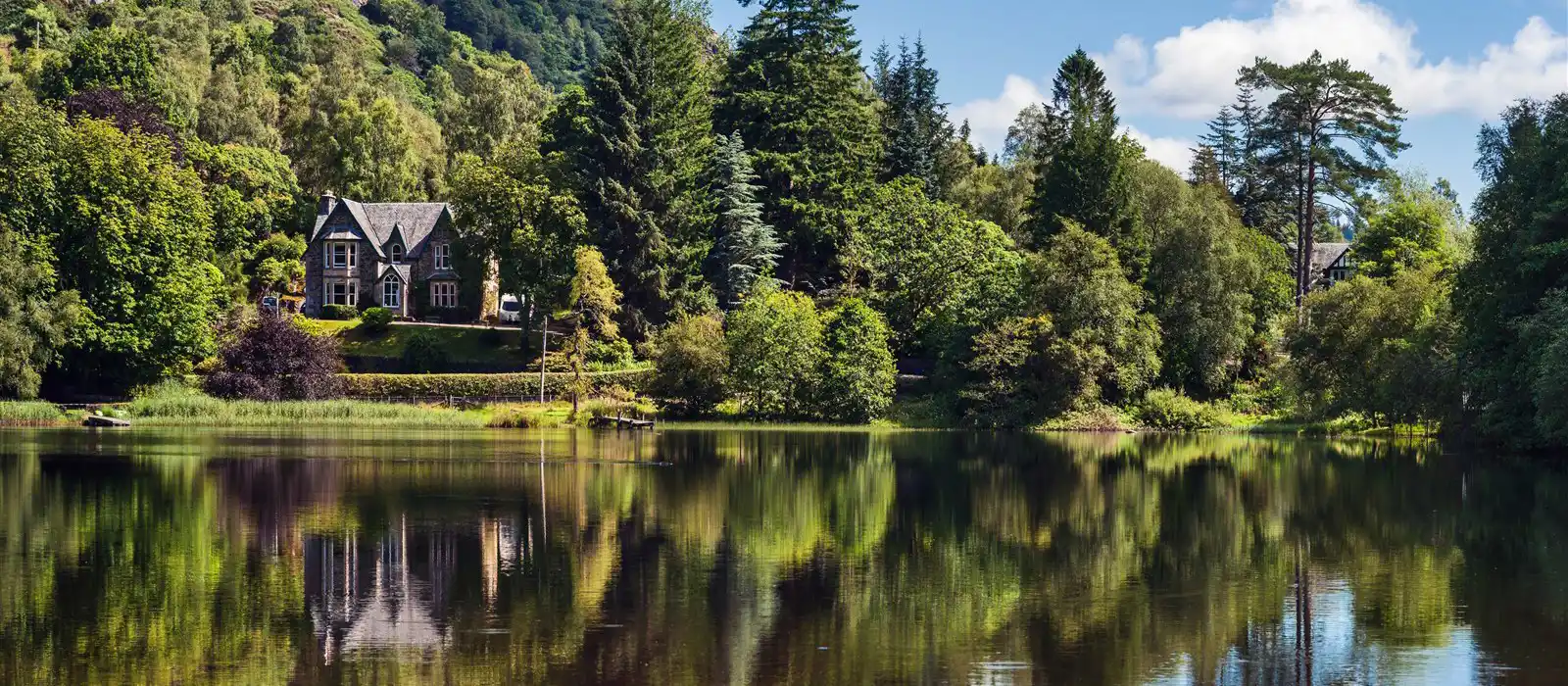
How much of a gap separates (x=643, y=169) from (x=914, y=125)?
2228cm

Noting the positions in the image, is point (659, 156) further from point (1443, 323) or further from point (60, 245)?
point (1443, 323)

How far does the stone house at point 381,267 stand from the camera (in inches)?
3809

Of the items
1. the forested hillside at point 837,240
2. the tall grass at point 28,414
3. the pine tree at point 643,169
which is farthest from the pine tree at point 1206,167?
the tall grass at point 28,414

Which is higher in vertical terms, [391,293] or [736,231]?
[736,231]

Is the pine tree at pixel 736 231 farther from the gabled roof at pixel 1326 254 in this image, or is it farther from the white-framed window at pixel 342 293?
the gabled roof at pixel 1326 254

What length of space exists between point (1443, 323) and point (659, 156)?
4265cm

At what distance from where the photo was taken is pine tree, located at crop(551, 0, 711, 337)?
82.4 metres

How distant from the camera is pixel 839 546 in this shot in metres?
25.9

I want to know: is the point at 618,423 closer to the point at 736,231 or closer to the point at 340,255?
the point at 736,231

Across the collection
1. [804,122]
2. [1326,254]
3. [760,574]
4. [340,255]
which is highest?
[804,122]

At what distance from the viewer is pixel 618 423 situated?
65875 millimetres

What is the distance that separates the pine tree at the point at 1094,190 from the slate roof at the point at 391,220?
→ 40315 mm

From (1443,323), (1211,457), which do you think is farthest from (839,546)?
(1443,323)

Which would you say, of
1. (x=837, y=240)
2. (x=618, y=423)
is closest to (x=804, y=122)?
(x=837, y=240)
